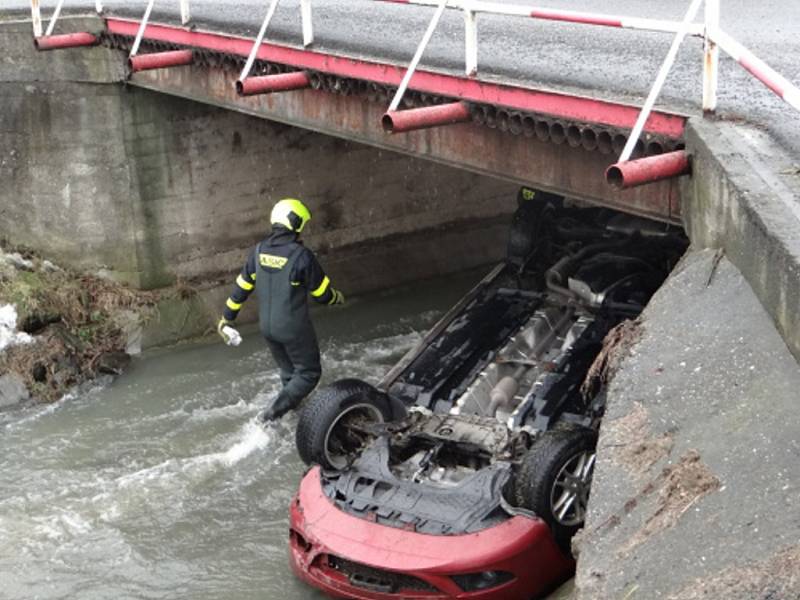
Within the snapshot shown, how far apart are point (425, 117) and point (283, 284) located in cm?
272

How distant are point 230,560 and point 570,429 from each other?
9.47 ft

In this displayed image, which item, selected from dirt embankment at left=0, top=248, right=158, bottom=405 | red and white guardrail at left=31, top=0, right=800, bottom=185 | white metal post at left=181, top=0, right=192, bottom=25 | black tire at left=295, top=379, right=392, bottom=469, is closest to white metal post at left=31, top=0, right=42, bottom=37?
red and white guardrail at left=31, top=0, right=800, bottom=185

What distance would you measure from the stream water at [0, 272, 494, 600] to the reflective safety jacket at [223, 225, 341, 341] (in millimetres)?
1046

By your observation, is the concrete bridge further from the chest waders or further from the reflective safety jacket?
the chest waders

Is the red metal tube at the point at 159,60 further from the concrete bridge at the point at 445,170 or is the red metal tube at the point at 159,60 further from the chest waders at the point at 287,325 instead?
the chest waders at the point at 287,325

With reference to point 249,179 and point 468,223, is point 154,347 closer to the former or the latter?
point 249,179

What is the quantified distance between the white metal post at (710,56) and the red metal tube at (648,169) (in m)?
0.33

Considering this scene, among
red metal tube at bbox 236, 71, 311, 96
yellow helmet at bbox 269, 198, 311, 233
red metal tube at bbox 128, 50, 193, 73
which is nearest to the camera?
red metal tube at bbox 236, 71, 311, 96

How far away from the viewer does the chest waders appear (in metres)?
10.9

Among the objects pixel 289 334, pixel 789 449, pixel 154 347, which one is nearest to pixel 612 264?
pixel 289 334

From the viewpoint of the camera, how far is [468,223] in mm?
17297

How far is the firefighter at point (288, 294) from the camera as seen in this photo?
1088 centimetres

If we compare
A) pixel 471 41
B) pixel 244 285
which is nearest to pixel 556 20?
pixel 471 41

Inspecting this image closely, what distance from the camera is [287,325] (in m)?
11.1
